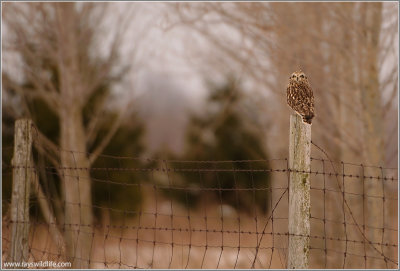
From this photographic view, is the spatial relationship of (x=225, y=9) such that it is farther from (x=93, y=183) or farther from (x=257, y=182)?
(x=257, y=182)

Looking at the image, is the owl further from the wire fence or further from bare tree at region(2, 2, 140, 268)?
bare tree at region(2, 2, 140, 268)

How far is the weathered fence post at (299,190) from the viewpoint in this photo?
379 cm

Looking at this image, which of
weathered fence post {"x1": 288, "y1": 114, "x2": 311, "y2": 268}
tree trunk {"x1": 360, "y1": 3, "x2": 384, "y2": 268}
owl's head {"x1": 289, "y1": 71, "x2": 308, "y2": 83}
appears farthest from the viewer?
tree trunk {"x1": 360, "y1": 3, "x2": 384, "y2": 268}

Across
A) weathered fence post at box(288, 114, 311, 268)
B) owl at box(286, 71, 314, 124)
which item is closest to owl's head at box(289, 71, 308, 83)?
owl at box(286, 71, 314, 124)

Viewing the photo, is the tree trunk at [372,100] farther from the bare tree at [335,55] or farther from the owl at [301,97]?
the owl at [301,97]

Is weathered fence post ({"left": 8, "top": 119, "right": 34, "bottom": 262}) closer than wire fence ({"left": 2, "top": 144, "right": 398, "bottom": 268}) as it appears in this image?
No

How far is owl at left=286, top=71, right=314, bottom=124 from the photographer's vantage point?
156 inches

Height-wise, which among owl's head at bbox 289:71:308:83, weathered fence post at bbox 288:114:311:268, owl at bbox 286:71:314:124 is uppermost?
owl's head at bbox 289:71:308:83

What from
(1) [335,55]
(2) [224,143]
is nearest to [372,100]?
(1) [335,55]

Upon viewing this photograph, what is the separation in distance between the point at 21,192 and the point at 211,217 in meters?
1.71

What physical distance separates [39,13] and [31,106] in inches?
139

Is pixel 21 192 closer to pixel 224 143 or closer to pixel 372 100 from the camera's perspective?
pixel 372 100

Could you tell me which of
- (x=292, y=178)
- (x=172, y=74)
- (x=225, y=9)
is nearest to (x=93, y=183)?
(x=172, y=74)

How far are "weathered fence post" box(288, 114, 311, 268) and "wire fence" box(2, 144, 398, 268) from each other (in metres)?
0.10
